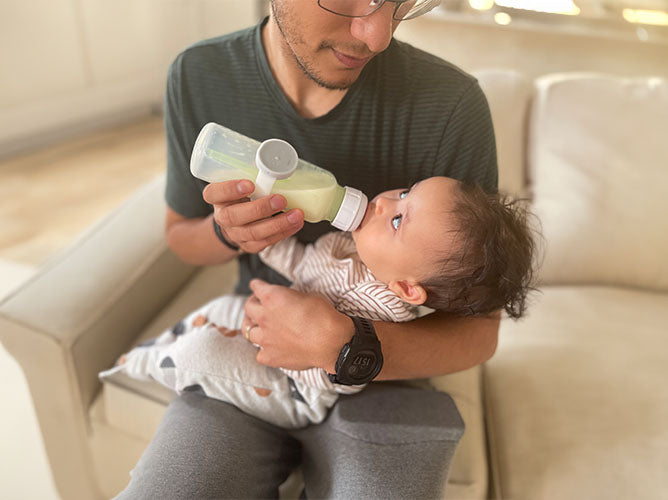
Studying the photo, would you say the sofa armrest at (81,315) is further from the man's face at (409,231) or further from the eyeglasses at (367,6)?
the eyeglasses at (367,6)

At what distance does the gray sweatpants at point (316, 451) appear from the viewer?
854 millimetres

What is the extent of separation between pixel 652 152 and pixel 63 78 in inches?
116

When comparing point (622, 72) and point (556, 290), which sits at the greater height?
point (622, 72)

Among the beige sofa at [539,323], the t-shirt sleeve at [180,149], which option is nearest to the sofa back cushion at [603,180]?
the beige sofa at [539,323]

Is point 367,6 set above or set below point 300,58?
above

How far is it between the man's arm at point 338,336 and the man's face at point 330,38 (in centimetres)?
37

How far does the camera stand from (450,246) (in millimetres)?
848

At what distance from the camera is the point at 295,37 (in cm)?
83

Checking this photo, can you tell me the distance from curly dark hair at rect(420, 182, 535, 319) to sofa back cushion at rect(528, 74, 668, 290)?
0.61 metres

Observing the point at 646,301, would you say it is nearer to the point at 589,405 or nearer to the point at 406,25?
the point at 589,405

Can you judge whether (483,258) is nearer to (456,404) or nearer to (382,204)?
(382,204)

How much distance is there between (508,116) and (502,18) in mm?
400

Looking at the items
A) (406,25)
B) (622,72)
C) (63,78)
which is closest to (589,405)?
(406,25)

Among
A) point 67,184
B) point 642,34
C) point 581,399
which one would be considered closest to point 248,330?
point 581,399
